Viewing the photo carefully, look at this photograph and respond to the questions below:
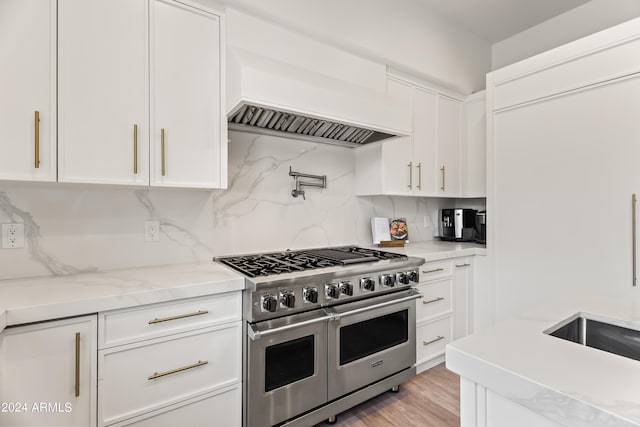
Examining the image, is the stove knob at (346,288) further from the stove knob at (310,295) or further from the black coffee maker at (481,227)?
the black coffee maker at (481,227)

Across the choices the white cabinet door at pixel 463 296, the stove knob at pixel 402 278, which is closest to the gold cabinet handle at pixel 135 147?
the stove knob at pixel 402 278

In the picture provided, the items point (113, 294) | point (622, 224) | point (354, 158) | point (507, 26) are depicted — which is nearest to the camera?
point (113, 294)

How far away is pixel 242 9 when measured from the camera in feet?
6.27

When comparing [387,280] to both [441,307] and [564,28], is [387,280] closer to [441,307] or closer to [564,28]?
[441,307]

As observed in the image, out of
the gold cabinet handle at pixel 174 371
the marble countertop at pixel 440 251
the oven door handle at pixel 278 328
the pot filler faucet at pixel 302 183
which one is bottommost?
the gold cabinet handle at pixel 174 371

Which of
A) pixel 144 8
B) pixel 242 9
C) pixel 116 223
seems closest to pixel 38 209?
pixel 116 223

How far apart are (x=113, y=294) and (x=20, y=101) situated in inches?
35.6

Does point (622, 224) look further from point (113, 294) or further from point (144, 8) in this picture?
point (144, 8)

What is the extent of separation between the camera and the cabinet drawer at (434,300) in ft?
8.01

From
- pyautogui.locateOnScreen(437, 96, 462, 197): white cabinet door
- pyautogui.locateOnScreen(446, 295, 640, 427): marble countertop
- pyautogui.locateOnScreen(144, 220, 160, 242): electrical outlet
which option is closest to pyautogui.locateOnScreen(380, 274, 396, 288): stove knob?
pyautogui.locateOnScreen(446, 295, 640, 427): marble countertop

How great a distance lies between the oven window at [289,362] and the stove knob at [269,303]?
213mm

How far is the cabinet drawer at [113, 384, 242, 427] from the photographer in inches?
56.6

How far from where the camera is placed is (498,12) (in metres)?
2.97

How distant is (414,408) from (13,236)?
2.46m
